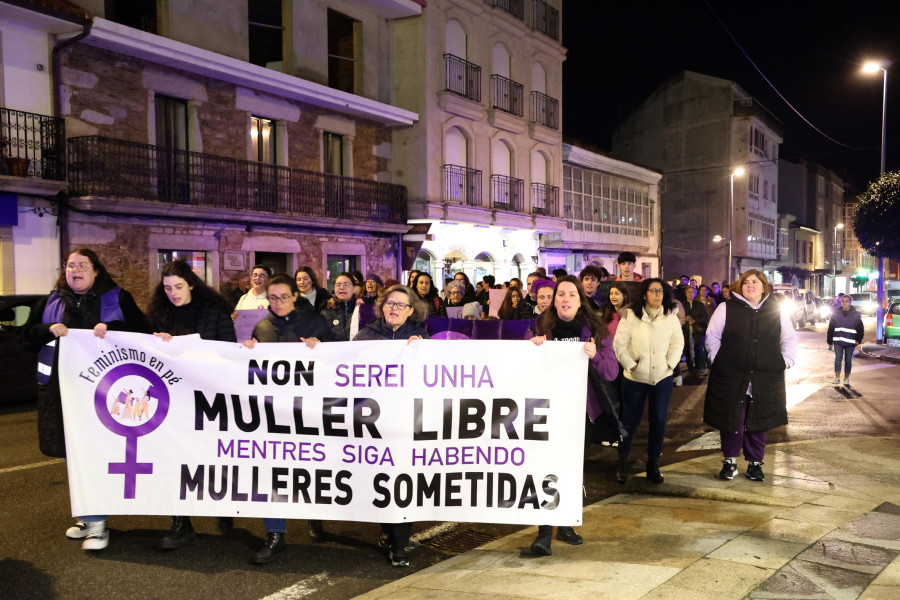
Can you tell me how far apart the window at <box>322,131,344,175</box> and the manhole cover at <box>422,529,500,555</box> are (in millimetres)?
17145

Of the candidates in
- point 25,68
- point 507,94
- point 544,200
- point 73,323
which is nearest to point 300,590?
point 73,323

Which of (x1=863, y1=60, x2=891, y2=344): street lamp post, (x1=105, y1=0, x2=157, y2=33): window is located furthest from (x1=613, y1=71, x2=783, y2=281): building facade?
(x1=105, y1=0, x2=157, y2=33): window

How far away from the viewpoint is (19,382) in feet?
36.4

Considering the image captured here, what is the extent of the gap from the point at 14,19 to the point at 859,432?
16.1 metres

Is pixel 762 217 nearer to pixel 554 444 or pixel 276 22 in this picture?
pixel 276 22

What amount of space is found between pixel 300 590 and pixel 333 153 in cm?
1858

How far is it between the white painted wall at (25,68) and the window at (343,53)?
895 cm

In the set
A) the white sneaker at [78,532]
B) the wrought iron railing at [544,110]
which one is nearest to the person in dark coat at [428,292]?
the white sneaker at [78,532]

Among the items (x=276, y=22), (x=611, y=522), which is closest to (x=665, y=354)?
(x=611, y=522)

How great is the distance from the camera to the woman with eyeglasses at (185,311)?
5223 millimetres

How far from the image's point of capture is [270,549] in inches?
193

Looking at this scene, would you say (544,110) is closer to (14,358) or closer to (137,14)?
(137,14)

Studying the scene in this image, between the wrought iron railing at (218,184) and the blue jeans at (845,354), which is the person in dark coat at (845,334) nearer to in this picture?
the blue jeans at (845,354)

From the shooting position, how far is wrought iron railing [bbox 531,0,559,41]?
28.9m
